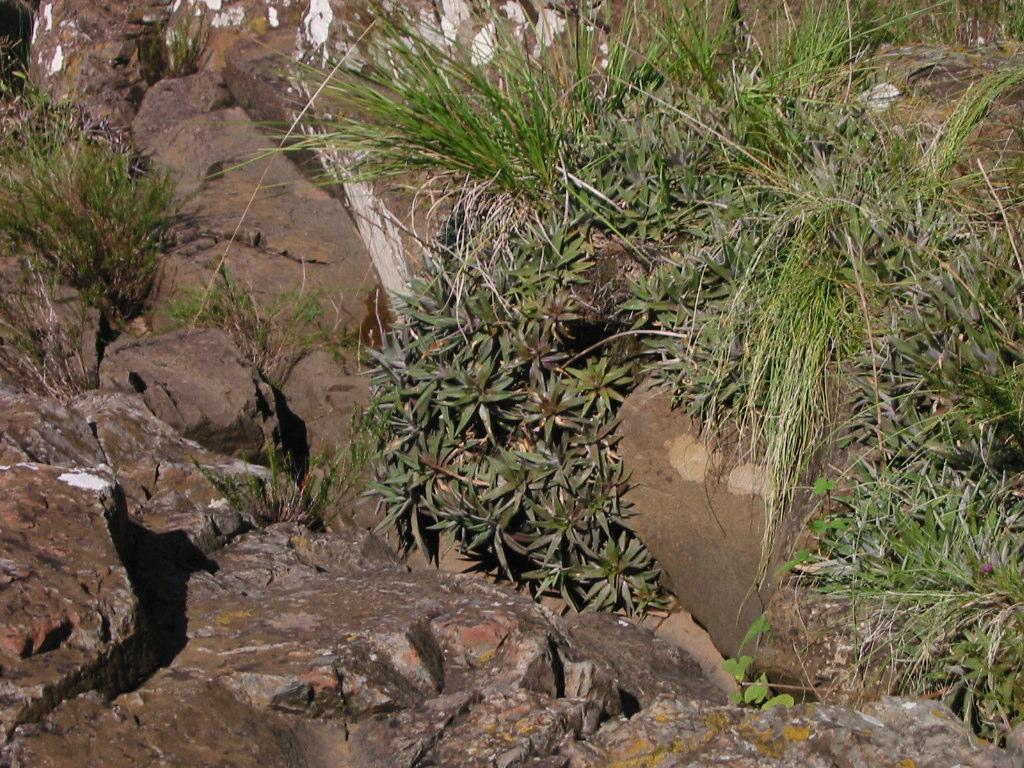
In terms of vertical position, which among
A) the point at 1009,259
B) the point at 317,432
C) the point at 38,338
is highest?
the point at 1009,259

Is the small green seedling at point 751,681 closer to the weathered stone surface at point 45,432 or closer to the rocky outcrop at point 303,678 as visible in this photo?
the rocky outcrop at point 303,678

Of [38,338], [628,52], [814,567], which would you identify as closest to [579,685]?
[814,567]

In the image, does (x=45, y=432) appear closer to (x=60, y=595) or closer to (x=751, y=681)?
(x=60, y=595)

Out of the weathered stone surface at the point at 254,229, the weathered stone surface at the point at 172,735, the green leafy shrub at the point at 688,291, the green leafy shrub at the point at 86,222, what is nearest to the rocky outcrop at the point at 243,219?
the weathered stone surface at the point at 254,229

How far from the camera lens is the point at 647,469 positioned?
4.39 metres

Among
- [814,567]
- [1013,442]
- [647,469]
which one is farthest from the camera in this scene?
[647,469]

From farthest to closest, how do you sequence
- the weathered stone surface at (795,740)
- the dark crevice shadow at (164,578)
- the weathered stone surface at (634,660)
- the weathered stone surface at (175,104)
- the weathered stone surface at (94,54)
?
the weathered stone surface at (94,54), the weathered stone surface at (175,104), the weathered stone surface at (634,660), the dark crevice shadow at (164,578), the weathered stone surface at (795,740)

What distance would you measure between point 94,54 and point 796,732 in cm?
823

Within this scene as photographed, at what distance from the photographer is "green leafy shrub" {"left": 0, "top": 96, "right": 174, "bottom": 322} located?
6.61 meters

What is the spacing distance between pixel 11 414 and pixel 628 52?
2.86 metres

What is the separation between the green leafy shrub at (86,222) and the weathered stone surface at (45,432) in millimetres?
2321

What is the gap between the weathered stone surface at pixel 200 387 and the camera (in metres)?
5.37

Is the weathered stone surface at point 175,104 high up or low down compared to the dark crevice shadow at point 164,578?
up

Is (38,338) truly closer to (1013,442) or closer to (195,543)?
(195,543)
